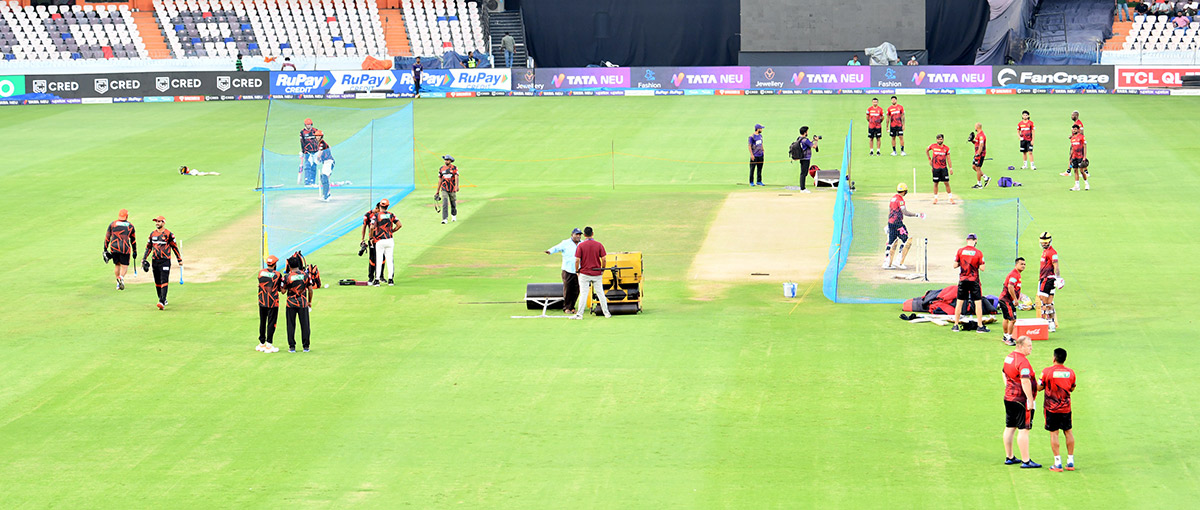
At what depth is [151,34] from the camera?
72938 mm

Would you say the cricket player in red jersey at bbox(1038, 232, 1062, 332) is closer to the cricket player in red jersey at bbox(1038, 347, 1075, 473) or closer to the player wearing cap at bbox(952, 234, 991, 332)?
the player wearing cap at bbox(952, 234, 991, 332)

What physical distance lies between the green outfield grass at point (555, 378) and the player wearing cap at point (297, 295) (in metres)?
0.38

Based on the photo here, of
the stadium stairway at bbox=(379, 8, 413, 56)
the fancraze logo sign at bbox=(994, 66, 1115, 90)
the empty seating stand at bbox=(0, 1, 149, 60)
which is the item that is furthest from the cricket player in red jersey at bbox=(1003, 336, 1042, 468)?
the empty seating stand at bbox=(0, 1, 149, 60)

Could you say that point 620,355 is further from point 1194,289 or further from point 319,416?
point 1194,289

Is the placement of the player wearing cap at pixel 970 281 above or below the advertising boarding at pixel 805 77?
below

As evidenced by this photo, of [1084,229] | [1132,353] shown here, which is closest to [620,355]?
[1132,353]

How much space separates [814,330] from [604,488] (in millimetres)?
8473

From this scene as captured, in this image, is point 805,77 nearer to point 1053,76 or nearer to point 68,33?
point 1053,76

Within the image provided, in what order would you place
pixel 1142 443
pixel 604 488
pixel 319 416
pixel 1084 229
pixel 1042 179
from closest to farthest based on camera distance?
pixel 604 488 < pixel 1142 443 < pixel 319 416 < pixel 1084 229 < pixel 1042 179

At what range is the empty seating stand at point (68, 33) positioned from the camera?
70250 mm

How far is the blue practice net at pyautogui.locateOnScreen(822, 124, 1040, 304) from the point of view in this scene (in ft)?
86.9

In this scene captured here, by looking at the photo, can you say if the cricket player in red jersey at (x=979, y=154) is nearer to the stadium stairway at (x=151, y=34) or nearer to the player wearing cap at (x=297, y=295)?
the player wearing cap at (x=297, y=295)

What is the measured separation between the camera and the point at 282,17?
243ft

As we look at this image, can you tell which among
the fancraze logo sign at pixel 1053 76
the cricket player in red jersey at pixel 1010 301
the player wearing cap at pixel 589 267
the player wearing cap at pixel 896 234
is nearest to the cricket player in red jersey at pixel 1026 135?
the player wearing cap at pixel 896 234
